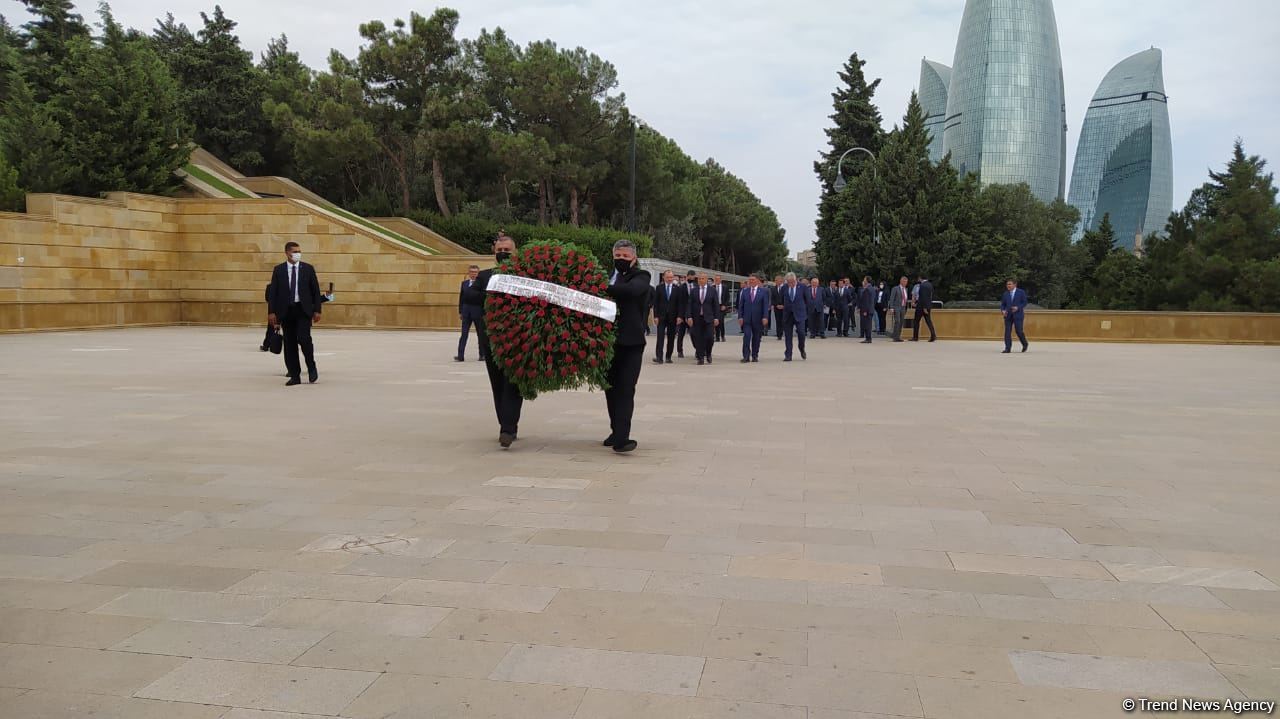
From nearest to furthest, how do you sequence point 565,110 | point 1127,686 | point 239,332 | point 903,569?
1. point 1127,686
2. point 903,569
3. point 239,332
4. point 565,110

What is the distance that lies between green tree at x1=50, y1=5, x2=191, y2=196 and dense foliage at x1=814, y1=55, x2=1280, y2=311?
86.8 feet

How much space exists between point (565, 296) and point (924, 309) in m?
20.5

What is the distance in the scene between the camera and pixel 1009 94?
4577 inches

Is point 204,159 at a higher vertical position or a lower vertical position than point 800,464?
higher

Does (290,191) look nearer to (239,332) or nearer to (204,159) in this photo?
(204,159)

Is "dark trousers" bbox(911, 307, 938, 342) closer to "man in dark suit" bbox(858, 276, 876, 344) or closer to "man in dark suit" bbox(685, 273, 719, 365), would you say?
"man in dark suit" bbox(858, 276, 876, 344)

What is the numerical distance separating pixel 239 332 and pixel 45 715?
2434 centimetres

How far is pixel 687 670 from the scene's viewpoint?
342 cm

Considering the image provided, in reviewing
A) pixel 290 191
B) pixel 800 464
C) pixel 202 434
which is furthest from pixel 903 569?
pixel 290 191

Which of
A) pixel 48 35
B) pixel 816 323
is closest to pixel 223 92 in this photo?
pixel 48 35

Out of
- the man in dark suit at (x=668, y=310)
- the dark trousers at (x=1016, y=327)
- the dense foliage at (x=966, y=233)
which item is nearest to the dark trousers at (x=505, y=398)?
the man in dark suit at (x=668, y=310)

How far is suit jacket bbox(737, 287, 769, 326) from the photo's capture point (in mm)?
18688

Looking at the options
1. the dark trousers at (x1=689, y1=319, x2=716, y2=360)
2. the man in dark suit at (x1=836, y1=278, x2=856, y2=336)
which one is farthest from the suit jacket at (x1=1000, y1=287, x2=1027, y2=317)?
the dark trousers at (x1=689, y1=319, x2=716, y2=360)

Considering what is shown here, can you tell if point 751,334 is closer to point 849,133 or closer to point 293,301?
point 293,301
